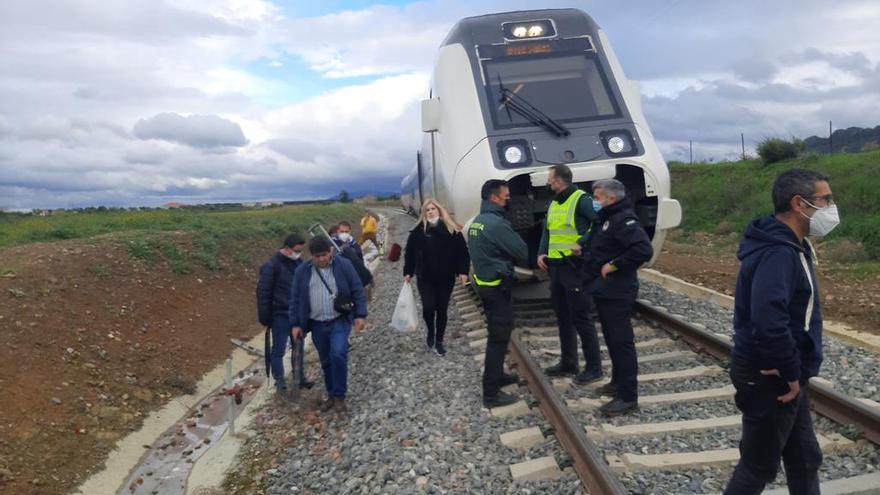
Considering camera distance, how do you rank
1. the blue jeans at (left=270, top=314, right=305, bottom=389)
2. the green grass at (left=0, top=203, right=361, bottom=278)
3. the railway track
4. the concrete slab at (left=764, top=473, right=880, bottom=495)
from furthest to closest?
the green grass at (left=0, top=203, right=361, bottom=278) < the blue jeans at (left=270, top=314, right=305, bottom=389) < the railway track < the concrete slab at (left=764, top=473, right=880, bottom=495)

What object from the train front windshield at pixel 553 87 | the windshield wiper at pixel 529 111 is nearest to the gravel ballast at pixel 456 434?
the windshield wiper at pixel 529 111

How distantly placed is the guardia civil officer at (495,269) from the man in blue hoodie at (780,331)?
2.42 meters

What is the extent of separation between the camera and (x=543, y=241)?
6098 millimetres

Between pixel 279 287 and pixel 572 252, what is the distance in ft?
10.2

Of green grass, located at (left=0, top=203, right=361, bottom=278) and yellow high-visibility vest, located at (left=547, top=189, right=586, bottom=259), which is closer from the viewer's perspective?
yellow high-visibility vest, located at (left=547, top=189, right=586, bottom=259)

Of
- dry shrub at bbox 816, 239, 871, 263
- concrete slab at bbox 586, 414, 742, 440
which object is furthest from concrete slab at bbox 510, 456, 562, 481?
dry shrub at bbox 816, 239, 871, 263

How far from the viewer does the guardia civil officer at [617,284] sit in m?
5.02

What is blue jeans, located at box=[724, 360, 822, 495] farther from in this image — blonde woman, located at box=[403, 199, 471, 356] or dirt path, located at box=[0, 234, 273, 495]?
dirt path, located at box=[0, 234, 273, 495]

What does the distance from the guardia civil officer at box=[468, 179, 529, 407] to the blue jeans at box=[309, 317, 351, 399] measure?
1.45 meters

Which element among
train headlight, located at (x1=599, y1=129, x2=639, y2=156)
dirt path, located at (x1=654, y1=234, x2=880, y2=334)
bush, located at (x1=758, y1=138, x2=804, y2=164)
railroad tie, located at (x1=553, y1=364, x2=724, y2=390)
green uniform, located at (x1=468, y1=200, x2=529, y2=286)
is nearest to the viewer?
green uniform, located at (x1=468, y1=200, x2=529, y2=286)

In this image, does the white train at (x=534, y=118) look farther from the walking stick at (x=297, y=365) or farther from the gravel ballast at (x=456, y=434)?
the walking stick at (x=297, y=365)

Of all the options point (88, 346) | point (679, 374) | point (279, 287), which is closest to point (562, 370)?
point (679, 374)

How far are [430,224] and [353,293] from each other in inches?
46.6

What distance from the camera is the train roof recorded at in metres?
8.62
